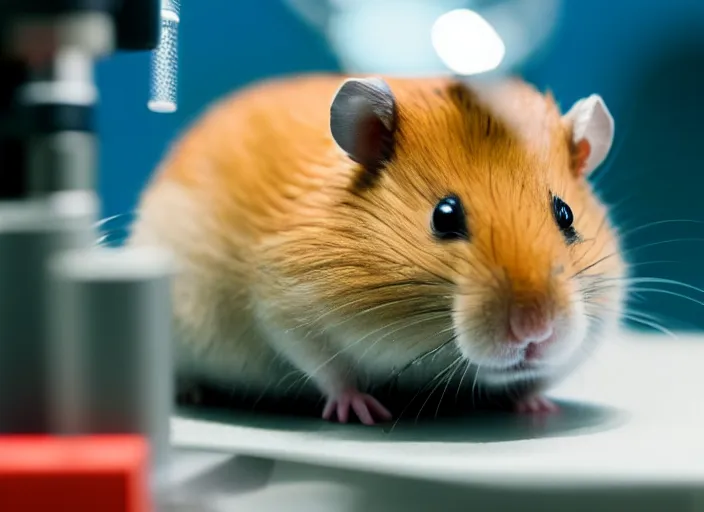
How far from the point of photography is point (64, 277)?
1.72ft

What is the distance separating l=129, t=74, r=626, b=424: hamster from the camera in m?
0.70

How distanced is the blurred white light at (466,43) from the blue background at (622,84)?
0.05 m

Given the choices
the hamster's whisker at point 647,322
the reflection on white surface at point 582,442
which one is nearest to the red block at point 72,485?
the reflection on white surface at point 582,442

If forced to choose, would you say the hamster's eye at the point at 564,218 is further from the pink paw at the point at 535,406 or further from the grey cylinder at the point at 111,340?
the grey cylinder at the point at 111,340

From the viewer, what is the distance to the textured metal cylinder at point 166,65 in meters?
0.72

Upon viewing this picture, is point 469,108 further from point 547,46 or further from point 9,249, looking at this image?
point 9,249

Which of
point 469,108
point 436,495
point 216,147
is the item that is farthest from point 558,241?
point 216,147

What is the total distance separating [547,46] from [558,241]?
202mm

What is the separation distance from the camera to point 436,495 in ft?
1.89

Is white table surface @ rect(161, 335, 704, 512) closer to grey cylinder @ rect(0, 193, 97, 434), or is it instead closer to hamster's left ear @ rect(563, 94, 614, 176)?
grey cylinder @ rect(0, 193, 97, 434)

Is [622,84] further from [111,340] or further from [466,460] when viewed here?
[111,340]

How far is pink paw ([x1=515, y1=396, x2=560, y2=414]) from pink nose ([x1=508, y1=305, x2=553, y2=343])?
15 centimetres

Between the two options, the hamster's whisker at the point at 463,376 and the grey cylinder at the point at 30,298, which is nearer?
the grey cylinder at the point at 30,298

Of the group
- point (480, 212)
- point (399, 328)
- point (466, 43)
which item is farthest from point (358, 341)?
point (466, 43)
